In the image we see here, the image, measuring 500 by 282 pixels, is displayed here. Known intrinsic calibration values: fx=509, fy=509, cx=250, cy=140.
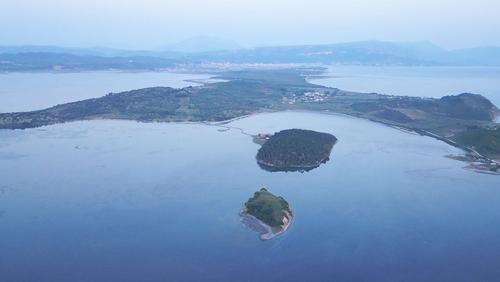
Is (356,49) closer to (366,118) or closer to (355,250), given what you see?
(366,118)

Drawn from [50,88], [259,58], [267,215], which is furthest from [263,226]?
[259,58]

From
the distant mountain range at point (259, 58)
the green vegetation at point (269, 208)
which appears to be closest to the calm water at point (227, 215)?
the green vegetation at point (269, 208)

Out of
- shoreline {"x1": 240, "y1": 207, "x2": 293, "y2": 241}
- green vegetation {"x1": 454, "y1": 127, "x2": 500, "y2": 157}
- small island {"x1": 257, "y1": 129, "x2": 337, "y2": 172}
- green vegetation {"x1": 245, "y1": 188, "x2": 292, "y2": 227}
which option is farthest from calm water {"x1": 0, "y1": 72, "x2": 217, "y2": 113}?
green vegetation {"x1": 454, "y1": 127, "x2": 500, "y2": 157}

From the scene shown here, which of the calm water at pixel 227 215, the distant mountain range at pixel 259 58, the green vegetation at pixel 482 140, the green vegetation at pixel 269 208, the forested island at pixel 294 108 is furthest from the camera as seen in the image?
the distant mountain range at pixel 259 58

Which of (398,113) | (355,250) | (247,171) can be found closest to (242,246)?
(355,250)

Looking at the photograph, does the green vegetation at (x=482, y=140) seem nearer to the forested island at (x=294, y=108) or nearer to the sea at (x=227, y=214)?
the forested island at (x=294, y=108)

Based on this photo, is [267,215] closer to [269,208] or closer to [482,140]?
[269,208]

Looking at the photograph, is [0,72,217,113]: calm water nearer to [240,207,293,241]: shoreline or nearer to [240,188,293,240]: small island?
[240,188,293,240]: small island

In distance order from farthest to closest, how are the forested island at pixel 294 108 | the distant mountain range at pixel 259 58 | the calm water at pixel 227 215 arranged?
the distant mountain range at pixel 259 58 → the forested island at pixel 294 108 → the calm water at pixel 227 215
